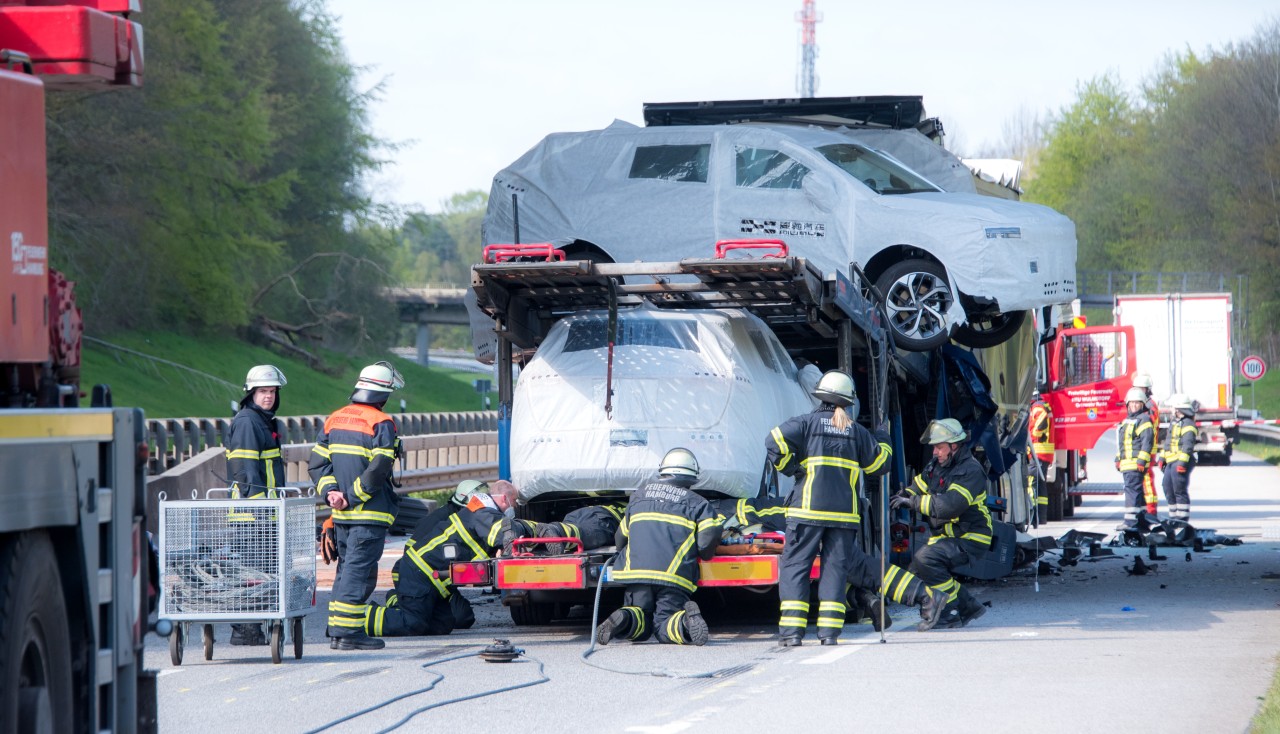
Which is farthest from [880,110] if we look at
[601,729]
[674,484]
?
[601,729]

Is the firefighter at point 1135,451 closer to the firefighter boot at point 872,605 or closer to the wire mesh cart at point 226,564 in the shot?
the firefighter boot at point 872,605

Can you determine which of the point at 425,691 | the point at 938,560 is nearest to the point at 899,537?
the point at 938,560

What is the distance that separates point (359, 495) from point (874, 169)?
5927 mm

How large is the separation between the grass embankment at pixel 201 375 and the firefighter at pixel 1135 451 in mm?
23374

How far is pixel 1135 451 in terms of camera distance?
1975 centimetres

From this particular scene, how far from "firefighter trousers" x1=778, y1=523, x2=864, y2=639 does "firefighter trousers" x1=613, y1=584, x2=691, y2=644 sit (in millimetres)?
651

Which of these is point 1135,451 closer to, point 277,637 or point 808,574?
point 808,574

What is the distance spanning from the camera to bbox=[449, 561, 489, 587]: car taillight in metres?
11.1

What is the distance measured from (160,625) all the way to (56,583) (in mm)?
1090

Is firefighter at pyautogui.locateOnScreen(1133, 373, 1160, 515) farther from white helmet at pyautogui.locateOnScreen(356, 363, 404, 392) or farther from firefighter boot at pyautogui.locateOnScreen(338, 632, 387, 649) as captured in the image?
firefighter boot at pyautogui.locateOnScreen(338, 632, 387, 649)

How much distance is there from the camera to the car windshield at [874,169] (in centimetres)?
1438

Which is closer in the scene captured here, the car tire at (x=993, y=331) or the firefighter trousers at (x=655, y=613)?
the firefighter trousers at (x=655, y=613)

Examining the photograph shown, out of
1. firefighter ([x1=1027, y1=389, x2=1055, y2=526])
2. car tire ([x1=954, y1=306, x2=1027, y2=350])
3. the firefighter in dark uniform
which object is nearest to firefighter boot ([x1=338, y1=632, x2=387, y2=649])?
the firefighter in dark uniform

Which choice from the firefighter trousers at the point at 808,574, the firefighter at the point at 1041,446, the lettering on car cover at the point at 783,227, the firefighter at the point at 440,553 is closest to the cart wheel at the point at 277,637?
the firefighter at the point at 440,553
